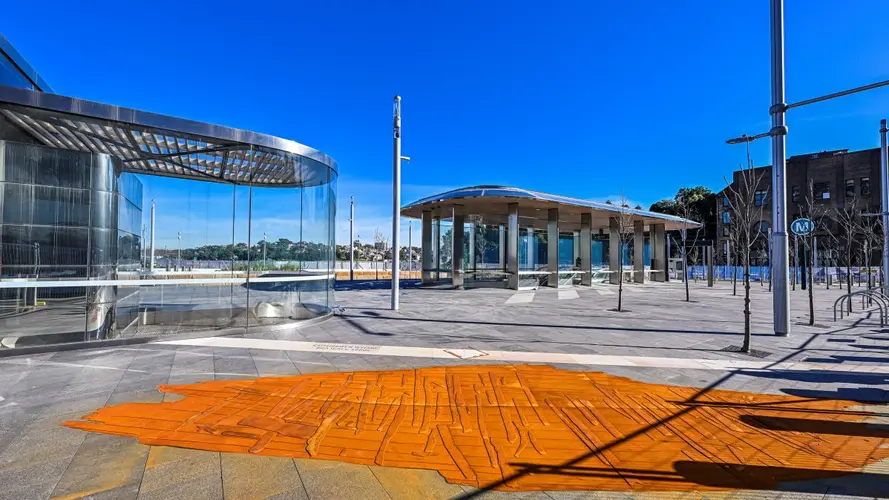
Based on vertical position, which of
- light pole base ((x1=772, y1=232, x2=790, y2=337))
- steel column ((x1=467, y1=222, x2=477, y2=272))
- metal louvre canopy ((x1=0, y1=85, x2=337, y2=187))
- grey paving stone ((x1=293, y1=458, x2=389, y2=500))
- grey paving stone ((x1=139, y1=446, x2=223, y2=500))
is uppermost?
metal louvre canopy ((x1=0, y1=85, x2=337, y2=187))

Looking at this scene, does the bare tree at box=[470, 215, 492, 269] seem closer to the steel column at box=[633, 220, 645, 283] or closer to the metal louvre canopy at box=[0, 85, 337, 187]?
the steel column at box=[633, 220, 645, 283]

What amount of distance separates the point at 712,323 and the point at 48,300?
1615 centimetres

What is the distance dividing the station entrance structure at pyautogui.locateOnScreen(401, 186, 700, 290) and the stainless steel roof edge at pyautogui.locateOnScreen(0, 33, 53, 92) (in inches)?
644

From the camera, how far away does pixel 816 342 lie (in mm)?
9844

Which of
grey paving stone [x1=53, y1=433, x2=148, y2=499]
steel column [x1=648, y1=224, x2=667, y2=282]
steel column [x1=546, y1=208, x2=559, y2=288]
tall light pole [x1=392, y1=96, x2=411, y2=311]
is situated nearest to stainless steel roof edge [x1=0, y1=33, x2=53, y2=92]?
tall light pole [x1=392, y1=96, x2=411, y2=311]

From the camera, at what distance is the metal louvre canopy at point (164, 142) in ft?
25.7

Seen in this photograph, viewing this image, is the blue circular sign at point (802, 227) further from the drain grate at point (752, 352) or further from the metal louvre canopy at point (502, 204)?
the drain grate at point (752, 352)

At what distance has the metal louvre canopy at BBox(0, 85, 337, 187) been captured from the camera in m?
7.83

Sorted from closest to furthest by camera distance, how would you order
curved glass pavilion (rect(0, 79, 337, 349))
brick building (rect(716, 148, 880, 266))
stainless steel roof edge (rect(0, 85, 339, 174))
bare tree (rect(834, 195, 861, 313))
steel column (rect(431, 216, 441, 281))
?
stainless steel roof edge (rect(0, 85, 339, 174)), curved glass pavilion (rect(0, 79, 337, 349)), bare tree (rect(834, 195, 861, 313)), steel column (rect(431, 216, 441, 281)), brick building (rect(716, 148, 880, 266))

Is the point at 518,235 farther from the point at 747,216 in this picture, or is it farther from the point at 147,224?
the point at 147,224

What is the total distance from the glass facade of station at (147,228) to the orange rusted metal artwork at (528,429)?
526cm

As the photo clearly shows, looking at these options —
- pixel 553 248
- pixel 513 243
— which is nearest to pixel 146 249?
pixel 513 243

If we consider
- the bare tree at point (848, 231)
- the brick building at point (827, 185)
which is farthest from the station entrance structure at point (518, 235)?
the brick building at point (827, 185)

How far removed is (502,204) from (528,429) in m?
21.4
